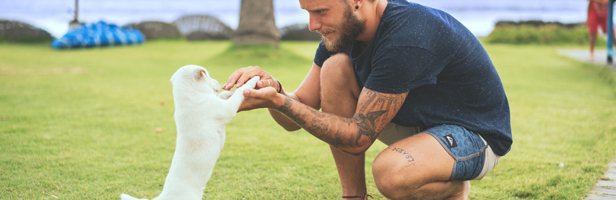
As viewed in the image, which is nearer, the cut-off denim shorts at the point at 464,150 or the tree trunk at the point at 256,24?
the cut-off denim shorts at the point at 464,150

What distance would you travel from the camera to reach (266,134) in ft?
11.6

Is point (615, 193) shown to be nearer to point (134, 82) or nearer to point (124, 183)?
point (124, 183)

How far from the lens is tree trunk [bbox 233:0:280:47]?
8336 mm

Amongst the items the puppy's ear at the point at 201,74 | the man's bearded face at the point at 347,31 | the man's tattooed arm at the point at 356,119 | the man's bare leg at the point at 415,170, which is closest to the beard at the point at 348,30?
the man's bearded face at the point at 347,31

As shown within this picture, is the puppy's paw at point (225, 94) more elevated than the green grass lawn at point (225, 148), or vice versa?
the puppy's paw at point (225, 94)

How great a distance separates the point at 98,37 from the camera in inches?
454

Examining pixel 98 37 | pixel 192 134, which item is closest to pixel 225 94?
pixel 192 134

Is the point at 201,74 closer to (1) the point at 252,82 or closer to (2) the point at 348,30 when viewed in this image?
(1) the point at 252,82

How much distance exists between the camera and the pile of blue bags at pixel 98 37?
36.1ft

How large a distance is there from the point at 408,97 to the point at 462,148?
1.05 ft

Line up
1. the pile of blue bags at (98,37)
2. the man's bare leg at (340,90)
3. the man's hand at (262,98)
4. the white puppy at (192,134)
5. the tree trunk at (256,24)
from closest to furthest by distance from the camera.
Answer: the white puppy at (192,134) < the man's hand at (262,98) < the man's bare leg at (340,90) < the tree trunk at (256,24) < the pile of blue bags at (98,37)

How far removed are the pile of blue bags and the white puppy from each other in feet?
35.9

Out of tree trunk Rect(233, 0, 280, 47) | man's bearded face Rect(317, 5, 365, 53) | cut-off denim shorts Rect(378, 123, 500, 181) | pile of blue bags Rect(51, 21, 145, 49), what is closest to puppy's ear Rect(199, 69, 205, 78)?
man's bearded face Rect(317, 5, 365, 53)

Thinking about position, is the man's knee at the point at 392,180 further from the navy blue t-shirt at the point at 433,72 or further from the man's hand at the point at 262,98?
the man's hand at the point at 262,98
